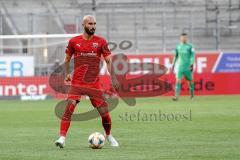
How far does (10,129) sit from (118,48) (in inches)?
718

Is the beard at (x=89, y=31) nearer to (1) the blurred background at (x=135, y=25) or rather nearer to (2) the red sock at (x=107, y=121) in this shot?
(2) the red sock at (x=107, y=121)

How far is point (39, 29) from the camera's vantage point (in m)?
37.2

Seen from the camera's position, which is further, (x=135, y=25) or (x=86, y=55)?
(x=135, y=25)

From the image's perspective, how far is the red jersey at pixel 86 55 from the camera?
1304 cm

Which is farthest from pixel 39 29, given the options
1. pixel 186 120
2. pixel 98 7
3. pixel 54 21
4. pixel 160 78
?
pixel 186 120

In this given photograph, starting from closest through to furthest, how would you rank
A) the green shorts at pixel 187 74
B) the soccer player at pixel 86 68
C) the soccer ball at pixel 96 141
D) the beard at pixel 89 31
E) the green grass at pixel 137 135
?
the green grass at pixel 137 135 → the soccer ball at pixel 96 141 → the beard at pixel 89 31 → the soccer player at pixel 86 68 → the green shorts at pixel 187 74

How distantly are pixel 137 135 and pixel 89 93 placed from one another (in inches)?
96.4

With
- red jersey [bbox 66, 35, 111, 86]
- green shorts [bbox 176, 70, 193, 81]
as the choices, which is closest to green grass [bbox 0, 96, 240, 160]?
A: red jersey [bbox 66, 35, 111, 86]

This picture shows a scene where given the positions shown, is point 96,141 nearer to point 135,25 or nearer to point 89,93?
point 89,93

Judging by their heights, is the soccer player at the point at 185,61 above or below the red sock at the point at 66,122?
above

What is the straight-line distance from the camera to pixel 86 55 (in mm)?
13078

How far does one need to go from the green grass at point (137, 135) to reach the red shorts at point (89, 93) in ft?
2.52

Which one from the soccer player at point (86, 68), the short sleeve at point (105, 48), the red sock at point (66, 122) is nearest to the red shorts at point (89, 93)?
the soccer player at point (86, 68)

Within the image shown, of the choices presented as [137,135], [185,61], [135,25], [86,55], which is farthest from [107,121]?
[135,25]
